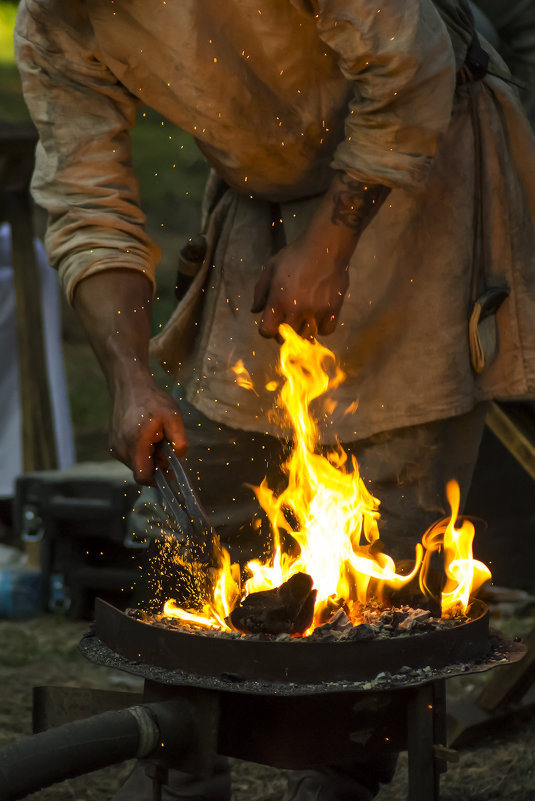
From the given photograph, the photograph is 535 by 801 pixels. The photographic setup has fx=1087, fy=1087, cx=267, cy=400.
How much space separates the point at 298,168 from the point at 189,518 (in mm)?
892

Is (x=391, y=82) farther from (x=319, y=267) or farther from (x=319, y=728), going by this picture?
(x=319, y=728)

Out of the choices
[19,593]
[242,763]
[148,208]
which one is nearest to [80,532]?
[19,593]

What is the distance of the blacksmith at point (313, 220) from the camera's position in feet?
7.05

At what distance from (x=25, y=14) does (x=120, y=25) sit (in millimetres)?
212

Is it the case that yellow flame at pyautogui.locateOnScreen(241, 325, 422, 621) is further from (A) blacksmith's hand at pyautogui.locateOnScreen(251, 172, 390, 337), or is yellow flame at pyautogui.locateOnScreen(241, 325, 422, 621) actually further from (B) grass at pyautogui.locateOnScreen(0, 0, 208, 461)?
(B) grass at pyautogui.locateOnScreen(0, 0, 208, 461)

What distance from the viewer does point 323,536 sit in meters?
2.15

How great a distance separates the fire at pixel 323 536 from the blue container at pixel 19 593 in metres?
2.62

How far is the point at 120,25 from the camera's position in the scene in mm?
2248

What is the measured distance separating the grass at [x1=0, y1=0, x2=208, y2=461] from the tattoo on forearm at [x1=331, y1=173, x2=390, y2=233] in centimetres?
536

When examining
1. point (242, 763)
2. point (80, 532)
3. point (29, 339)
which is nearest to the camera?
point (242, 763)

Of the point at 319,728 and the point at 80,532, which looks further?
the point at 80,532

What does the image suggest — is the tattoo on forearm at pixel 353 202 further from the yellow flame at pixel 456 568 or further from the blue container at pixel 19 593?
the blue container at pixel 19 593

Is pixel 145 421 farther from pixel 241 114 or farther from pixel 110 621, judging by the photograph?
pixel 241 114

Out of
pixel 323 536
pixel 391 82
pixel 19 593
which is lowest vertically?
pixel 19 593
